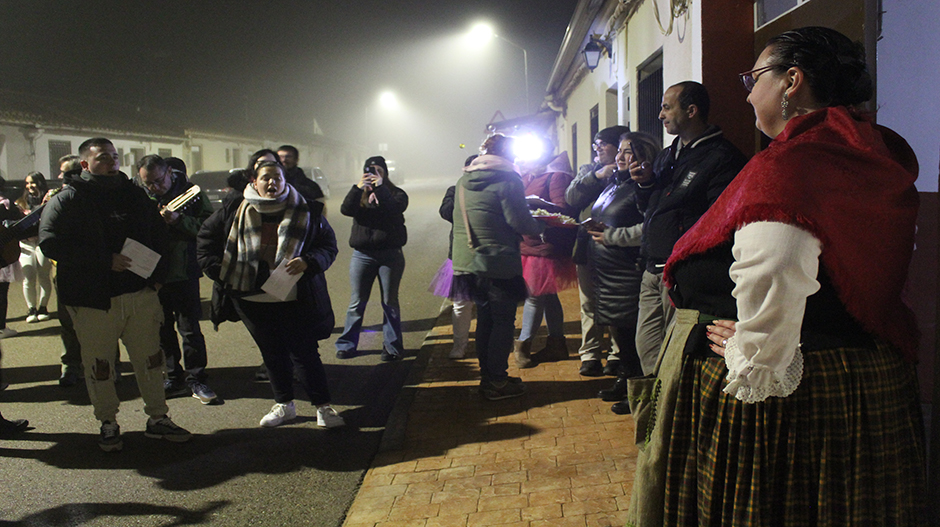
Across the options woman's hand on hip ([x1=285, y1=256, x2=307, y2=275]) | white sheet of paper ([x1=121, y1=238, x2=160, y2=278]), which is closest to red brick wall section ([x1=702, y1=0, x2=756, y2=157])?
woman's hand on hip ([x1=285, y1=256, x2=307, y2=275])

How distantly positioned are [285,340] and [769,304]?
12.0ft

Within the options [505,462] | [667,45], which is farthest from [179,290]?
[667,45]

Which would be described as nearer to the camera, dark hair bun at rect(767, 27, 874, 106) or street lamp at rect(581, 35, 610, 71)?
dark hair bun at rect(767, 27, 874, 106)

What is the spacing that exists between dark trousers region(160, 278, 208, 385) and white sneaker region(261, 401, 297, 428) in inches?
42.7

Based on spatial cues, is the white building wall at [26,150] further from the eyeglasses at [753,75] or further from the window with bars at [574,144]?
the eyeglasses at [753,75]

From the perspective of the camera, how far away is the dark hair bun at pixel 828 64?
189 cm

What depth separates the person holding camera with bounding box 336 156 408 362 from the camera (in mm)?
6441

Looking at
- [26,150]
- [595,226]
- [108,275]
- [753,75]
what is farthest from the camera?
[26,150]

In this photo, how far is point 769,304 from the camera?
66.3 inches

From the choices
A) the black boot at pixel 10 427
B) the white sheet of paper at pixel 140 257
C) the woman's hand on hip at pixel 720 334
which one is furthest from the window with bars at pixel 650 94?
the black boot at pixel 10 427

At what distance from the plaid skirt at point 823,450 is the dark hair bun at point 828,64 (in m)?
0.71

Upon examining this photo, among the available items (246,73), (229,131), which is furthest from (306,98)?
(229,131)

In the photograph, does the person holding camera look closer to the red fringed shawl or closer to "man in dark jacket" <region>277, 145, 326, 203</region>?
"man in dark jacket" <region>277, 145, 326, 203</region>

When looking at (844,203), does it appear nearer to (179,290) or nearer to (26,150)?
(179,290)
